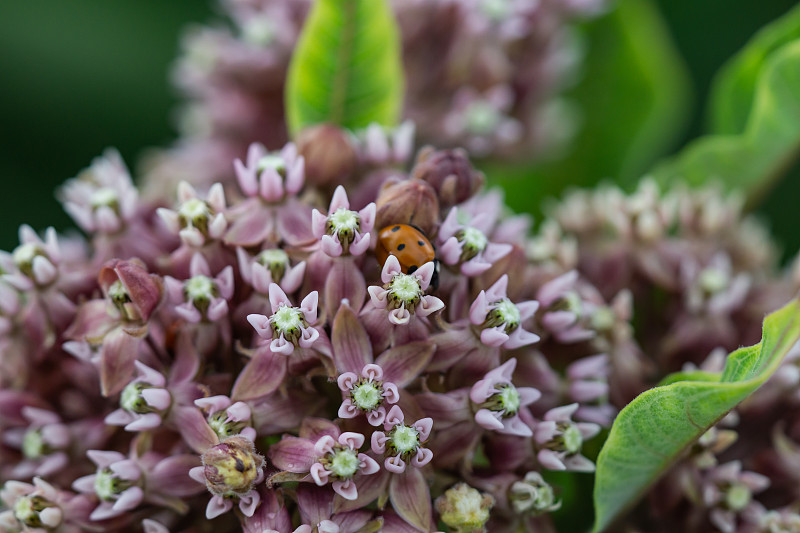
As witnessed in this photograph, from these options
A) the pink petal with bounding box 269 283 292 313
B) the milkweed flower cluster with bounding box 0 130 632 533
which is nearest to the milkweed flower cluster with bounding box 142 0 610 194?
the milkweed flower cluster with bounding box 0 130 632 533

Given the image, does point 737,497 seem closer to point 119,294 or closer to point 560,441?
point 560,441

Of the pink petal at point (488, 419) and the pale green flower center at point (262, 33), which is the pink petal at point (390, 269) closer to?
the pink petal at point (488, 419)

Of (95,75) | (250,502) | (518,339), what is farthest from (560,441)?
(95,75)

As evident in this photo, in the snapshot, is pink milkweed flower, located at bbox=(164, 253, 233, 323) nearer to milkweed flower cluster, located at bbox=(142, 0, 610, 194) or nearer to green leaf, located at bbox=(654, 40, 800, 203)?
milkweed flower cluster, located at bbox=(142, 0, 610, 194)

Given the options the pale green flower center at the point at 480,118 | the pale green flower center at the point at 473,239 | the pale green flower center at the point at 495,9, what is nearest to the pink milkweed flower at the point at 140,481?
the pale green flower center at the point at 473,239

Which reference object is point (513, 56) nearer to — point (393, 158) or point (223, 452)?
point (393, 158)

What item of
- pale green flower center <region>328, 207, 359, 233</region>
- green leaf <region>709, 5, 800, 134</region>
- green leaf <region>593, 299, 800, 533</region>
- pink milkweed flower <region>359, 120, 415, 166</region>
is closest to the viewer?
green leaf <region>593, 299, 800, 533</region>
